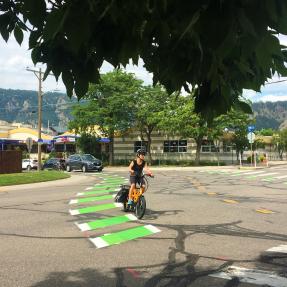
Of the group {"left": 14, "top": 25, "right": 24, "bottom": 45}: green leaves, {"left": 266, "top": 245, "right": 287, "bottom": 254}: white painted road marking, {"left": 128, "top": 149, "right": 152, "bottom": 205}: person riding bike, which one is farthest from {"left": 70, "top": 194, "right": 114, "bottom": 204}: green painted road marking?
{"left": 14, "top": 25, "right": 24, "bottom": 45}: green leaves

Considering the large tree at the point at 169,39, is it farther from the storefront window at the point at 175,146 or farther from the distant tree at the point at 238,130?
the storefront window at the point at 175,146

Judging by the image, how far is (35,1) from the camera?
2.56 meters

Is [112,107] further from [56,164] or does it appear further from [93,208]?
[93,208]

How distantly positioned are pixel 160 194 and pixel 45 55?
16.5 metres

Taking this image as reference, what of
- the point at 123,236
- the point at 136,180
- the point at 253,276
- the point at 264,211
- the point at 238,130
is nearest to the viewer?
the point at 253,276

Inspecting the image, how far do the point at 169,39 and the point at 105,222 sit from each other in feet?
31.1

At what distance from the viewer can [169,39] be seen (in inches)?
112

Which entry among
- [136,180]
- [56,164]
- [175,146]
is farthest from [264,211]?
[175,146]

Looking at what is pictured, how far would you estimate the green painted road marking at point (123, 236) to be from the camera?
9.22 m

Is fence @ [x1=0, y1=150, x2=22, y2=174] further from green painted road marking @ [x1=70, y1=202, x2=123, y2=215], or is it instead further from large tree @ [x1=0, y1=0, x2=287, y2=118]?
→ large tree @ [x1=0, y1=0, x2=287, y2=118]

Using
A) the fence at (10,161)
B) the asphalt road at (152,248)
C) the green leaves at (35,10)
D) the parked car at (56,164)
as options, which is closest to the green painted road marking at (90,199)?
the asphalt road at (152,248)

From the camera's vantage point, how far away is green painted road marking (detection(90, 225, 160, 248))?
9.22 metres

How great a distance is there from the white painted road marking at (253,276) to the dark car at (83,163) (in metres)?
36.3

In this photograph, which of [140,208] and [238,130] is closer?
[140,208]
